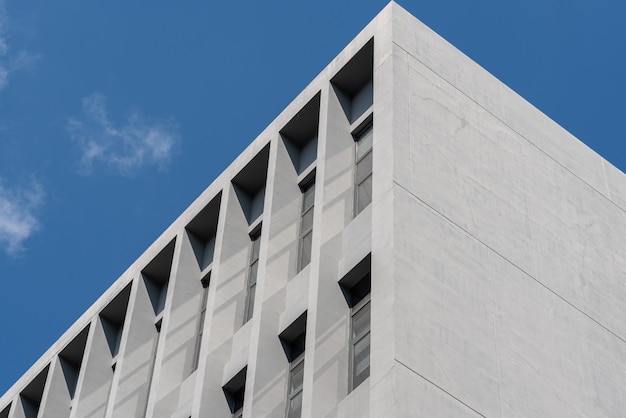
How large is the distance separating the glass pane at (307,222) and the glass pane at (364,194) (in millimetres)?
2450

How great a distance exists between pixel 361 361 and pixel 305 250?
20.1 ft

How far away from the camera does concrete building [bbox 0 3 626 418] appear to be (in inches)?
982

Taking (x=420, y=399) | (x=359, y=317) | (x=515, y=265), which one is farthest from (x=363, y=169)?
(x=420, y=399)

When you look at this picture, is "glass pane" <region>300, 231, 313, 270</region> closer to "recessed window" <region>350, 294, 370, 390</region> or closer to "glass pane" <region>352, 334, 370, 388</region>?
"recessed window" <region>350, 294, 370, 390</region>

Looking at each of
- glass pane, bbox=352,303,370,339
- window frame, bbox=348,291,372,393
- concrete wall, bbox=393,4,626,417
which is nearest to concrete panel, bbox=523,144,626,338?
concrete wall, bbox=393,4,626,417

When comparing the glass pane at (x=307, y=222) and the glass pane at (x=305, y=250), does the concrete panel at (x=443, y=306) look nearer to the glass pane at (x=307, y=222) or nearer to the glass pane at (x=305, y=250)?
the glass pane at (x=305, y=250)

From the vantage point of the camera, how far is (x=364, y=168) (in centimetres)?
3083

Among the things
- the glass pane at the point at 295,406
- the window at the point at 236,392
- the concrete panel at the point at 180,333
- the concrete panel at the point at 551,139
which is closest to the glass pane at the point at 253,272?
the concrete panel at the point at 180,333

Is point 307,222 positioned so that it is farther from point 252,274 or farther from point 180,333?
point 180,333

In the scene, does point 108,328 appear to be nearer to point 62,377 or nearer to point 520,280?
point 62,377

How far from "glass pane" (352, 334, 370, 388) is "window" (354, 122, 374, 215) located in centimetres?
435

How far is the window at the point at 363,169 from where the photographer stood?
2980cm

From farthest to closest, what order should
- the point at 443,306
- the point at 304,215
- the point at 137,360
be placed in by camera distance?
the point at 137,360 < the point at 304,215 < the point at 443,306

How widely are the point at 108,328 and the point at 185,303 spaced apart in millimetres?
5964
